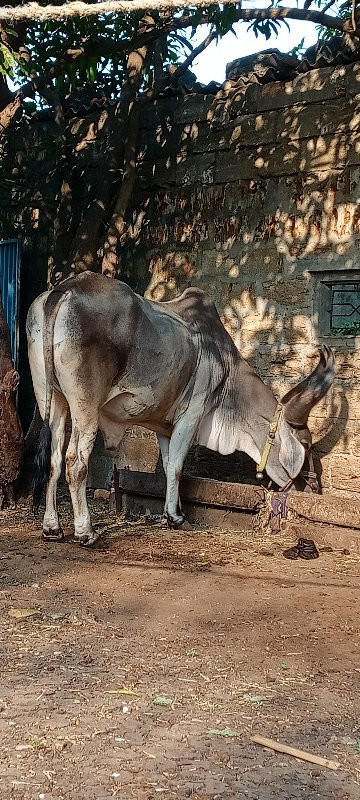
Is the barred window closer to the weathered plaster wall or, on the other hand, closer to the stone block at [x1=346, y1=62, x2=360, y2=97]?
the weathered plaster wall

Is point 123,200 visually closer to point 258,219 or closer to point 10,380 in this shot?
point 258,219

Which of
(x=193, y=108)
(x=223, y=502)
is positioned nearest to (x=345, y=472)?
(x=223, y=502)

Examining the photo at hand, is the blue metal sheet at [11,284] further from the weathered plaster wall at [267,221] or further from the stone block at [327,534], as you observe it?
the stone block at [327,534]

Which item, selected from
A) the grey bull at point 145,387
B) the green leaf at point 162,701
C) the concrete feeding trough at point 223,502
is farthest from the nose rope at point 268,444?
the green leaf at point 162,701

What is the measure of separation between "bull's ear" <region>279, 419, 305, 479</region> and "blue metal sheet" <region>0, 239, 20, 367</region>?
396cm

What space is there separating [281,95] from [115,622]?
18.5 ft

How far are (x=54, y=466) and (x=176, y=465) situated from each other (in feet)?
3.73

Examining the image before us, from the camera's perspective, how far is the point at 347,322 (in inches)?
324

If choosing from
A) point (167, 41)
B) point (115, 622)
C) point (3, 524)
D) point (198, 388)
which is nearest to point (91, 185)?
point (167, 41)

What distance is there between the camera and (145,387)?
287 inches

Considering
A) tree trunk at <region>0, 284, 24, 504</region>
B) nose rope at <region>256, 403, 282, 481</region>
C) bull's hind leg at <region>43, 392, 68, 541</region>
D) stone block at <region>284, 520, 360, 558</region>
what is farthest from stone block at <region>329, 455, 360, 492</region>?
tree trunk at <region>0, 284, 24, 504</region>

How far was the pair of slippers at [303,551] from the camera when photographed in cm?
662

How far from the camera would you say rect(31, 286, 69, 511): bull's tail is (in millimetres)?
6637

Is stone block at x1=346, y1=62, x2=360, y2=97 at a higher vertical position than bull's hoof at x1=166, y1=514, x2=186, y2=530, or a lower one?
higher
